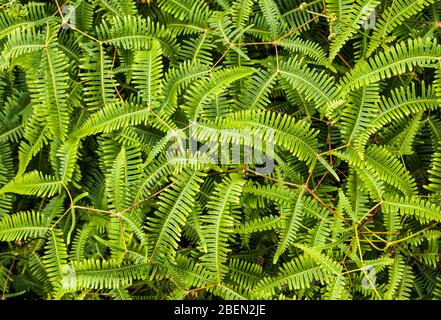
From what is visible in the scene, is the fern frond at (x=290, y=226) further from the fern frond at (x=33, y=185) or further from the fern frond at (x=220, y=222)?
the fern frond at (x=33, y=185)

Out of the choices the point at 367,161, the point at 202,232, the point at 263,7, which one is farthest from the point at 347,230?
the point at 263,7

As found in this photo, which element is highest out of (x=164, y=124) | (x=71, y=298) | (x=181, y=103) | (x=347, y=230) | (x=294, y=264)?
→ (x=181, y=103)

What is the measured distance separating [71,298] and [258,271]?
3.07 feet

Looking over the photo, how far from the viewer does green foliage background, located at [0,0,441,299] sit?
2096 millimetres

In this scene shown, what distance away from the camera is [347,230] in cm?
214

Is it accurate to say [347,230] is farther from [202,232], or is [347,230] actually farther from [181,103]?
Result: [181,103]
